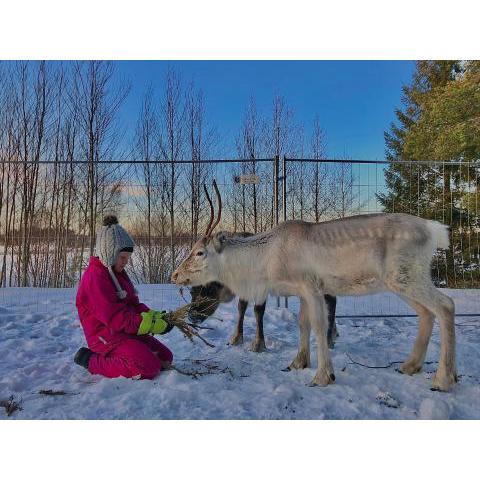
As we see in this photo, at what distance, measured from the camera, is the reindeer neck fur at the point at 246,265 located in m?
4.22

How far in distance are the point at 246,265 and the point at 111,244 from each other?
127 centimetres

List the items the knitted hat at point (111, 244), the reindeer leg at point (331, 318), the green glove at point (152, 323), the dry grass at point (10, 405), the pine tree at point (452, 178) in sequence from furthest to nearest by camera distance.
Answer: the pine tree at point (452, 178) < the reindeer leg at point (331, 318) < the knitted hat at point (111, 244) < the green glove at point (152, 323) < the dry grass at point (10, 405)

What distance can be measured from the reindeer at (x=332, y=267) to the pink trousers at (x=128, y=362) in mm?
813

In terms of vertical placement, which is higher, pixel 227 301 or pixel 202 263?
pixel 202 263

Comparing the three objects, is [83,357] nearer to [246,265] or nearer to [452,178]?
[246,265]

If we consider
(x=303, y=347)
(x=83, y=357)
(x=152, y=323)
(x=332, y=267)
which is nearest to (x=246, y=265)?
(x=332, y=267)

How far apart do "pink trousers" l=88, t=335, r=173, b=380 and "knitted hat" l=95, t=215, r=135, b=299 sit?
46 centimetres

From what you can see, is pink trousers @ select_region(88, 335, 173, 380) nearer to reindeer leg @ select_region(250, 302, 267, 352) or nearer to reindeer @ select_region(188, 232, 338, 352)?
reindeer @ select_region(188, 232, 338, 352)

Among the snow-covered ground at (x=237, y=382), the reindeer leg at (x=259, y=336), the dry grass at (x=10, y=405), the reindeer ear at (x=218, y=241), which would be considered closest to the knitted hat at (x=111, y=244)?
the reindeer ear at (x=218, y=241)

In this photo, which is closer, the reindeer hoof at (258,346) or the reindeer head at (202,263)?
the reindeer head at (202,263)

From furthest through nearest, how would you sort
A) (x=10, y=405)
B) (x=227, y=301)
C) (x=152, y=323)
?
(x=227, y=301) < (x=152, y=323) < (x=10, y=405)

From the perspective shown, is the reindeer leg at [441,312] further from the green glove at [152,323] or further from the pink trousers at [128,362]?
the pink trousers at [128,362]

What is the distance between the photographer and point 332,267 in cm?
396

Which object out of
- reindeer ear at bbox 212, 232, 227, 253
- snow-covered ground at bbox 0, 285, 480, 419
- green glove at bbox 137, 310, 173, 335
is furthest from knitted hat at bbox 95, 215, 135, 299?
snow-covered ground at bbox 0, 285, 480, 419
